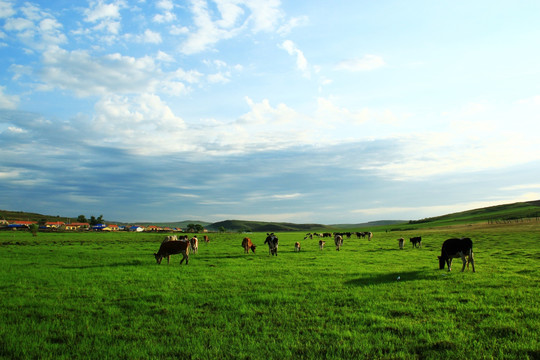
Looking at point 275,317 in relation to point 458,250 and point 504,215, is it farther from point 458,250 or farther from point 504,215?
point 504,215

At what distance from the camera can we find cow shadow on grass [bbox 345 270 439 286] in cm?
1413

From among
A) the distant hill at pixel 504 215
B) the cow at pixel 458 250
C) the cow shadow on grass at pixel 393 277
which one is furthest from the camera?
the distant hill at pixel 504 215

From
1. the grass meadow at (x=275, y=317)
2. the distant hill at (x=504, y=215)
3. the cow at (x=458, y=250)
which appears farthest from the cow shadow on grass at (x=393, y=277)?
the distant hill at (x=504, y=215)

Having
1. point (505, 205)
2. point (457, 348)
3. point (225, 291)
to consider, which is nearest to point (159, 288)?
point (225, 291)

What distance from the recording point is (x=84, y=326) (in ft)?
28.3

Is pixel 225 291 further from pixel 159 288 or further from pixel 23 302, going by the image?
pixel 23 302

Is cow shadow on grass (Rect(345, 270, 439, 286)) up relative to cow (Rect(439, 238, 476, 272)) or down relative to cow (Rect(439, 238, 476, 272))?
down

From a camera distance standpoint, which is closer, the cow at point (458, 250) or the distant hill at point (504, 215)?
the cow at point (458, 250)

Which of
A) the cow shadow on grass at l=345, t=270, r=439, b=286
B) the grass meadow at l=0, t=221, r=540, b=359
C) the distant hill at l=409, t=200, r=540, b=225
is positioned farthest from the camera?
→ the distant hill at l=409, t=200, r=540, b=225

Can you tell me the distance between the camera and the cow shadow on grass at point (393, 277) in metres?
14.1

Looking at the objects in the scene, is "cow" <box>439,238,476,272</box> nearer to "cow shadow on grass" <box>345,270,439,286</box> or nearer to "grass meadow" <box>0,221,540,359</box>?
"cow shadow on grass" <box>345,270,439,286</box>

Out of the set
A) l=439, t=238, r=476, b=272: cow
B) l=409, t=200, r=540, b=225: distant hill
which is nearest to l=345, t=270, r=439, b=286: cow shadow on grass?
l=439, t=238, r=476, b=272: cow

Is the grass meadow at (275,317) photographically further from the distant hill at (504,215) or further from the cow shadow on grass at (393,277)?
the distant hill at (504,215)

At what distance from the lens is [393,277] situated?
15.5 m
